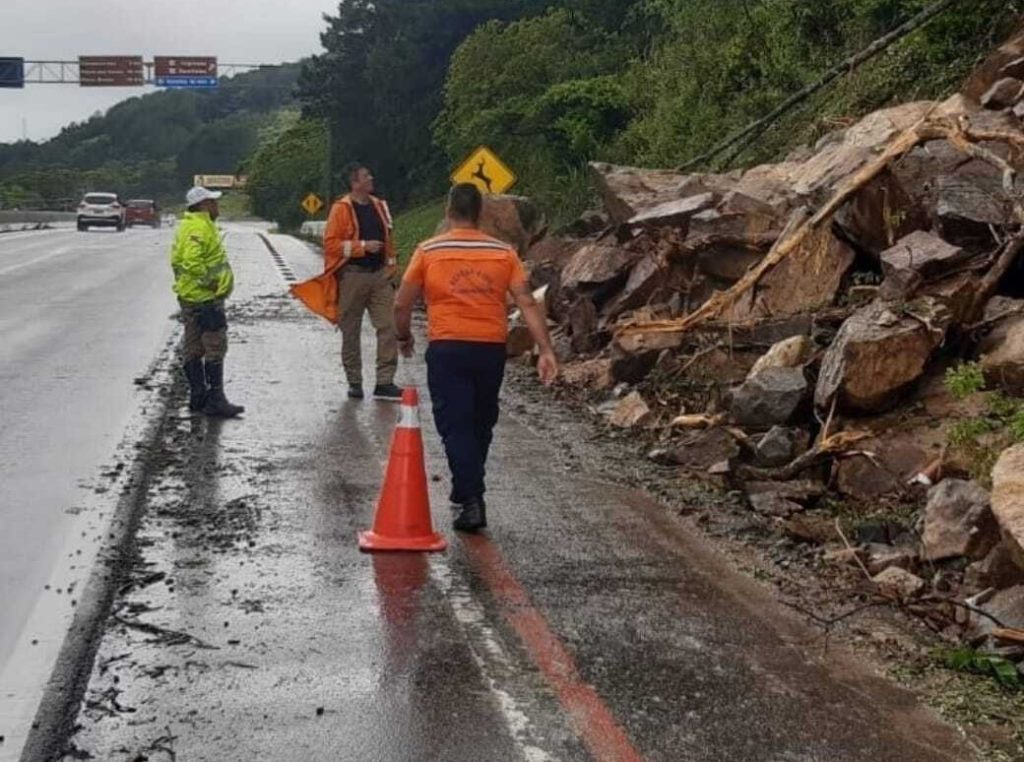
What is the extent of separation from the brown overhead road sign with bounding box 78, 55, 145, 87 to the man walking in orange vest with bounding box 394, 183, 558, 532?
67305 millimetres

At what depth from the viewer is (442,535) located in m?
7.60

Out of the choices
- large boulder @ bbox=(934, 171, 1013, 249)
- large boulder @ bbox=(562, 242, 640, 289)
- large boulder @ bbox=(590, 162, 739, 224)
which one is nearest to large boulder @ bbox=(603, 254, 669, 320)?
large boulder @ bbox=(562, 242, 640, 289)

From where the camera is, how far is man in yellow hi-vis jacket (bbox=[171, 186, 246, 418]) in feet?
36.5

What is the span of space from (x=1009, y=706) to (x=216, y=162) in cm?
16010

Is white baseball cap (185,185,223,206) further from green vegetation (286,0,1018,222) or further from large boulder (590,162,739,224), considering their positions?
green vegetation (286,0,1018,222)

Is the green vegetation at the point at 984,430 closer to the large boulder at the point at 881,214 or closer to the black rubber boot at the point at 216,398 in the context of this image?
the large boulder at the point at 881,214

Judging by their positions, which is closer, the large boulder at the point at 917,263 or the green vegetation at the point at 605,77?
the large boulder at the point at 917,263

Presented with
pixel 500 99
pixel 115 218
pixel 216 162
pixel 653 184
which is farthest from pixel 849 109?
pixel 216 162

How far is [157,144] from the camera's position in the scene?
185m

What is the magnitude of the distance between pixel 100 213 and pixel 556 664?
189 feet

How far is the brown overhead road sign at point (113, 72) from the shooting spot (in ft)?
233

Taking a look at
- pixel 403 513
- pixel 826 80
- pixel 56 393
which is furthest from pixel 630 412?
pixel 826 80

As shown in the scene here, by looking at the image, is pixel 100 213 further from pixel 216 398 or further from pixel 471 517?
pixel 471 517

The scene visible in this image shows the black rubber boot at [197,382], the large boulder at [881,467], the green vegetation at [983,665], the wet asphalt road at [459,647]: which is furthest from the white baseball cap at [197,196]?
the green vegetation at [983,665]
